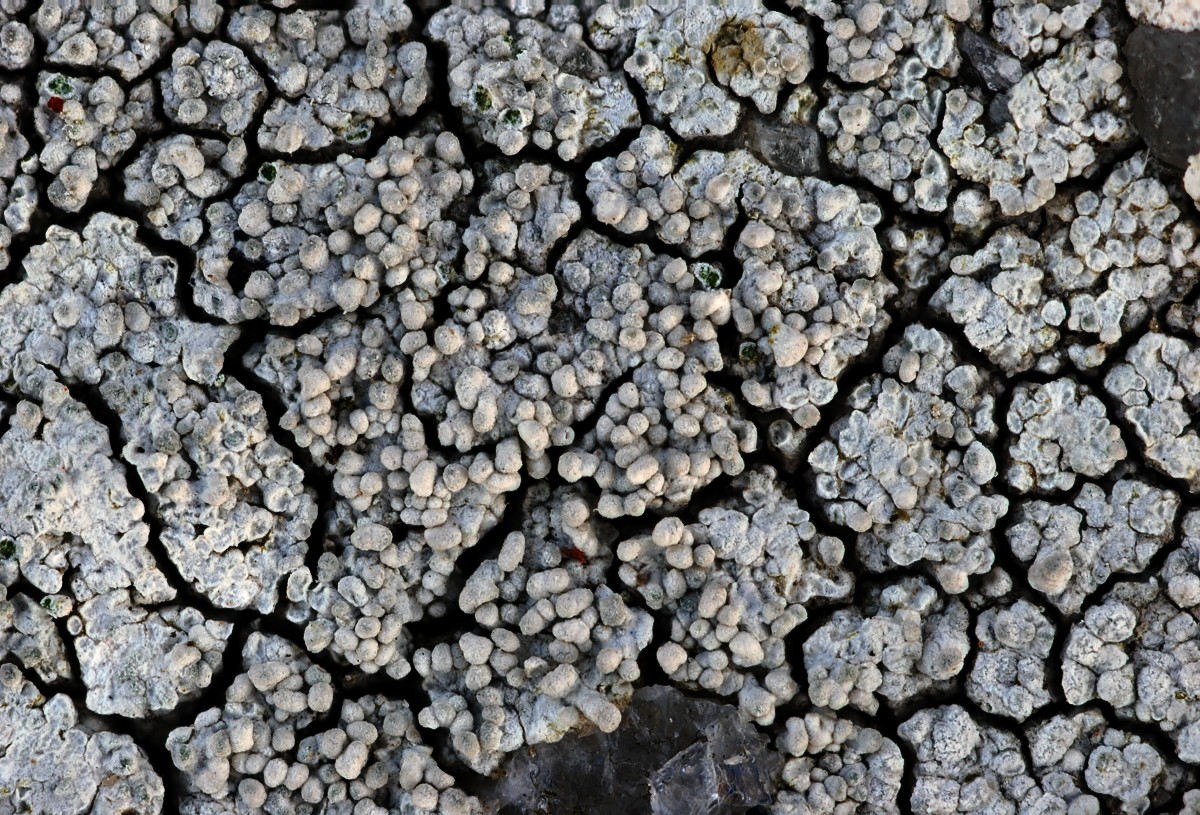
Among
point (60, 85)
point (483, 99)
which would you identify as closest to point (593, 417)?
point (483, 99)

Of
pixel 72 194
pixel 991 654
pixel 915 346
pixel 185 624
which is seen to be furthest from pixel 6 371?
pixel 991 654

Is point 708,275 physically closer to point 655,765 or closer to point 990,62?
point 990,62

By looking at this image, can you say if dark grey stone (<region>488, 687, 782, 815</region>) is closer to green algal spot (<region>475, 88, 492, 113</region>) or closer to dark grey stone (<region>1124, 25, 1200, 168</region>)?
green algal spot (<region>475, 88, 492, 113</region>)

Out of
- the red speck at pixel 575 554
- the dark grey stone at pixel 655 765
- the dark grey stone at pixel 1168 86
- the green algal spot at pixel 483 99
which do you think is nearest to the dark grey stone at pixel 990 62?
the dark grey stone at pixel 1168 86

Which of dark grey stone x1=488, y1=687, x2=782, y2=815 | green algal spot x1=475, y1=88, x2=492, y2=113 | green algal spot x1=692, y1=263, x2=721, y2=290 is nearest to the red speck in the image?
dark grey stone x1=488, y1=687, x2=782, y2=815

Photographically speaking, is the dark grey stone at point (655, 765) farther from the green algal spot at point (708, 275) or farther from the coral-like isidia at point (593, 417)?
the green algal spot at point (708, 275)

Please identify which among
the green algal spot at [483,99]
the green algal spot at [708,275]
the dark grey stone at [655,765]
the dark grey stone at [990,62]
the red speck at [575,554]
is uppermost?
the dark grey stone at [990,62]

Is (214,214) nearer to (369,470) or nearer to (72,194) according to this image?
(72,194)
